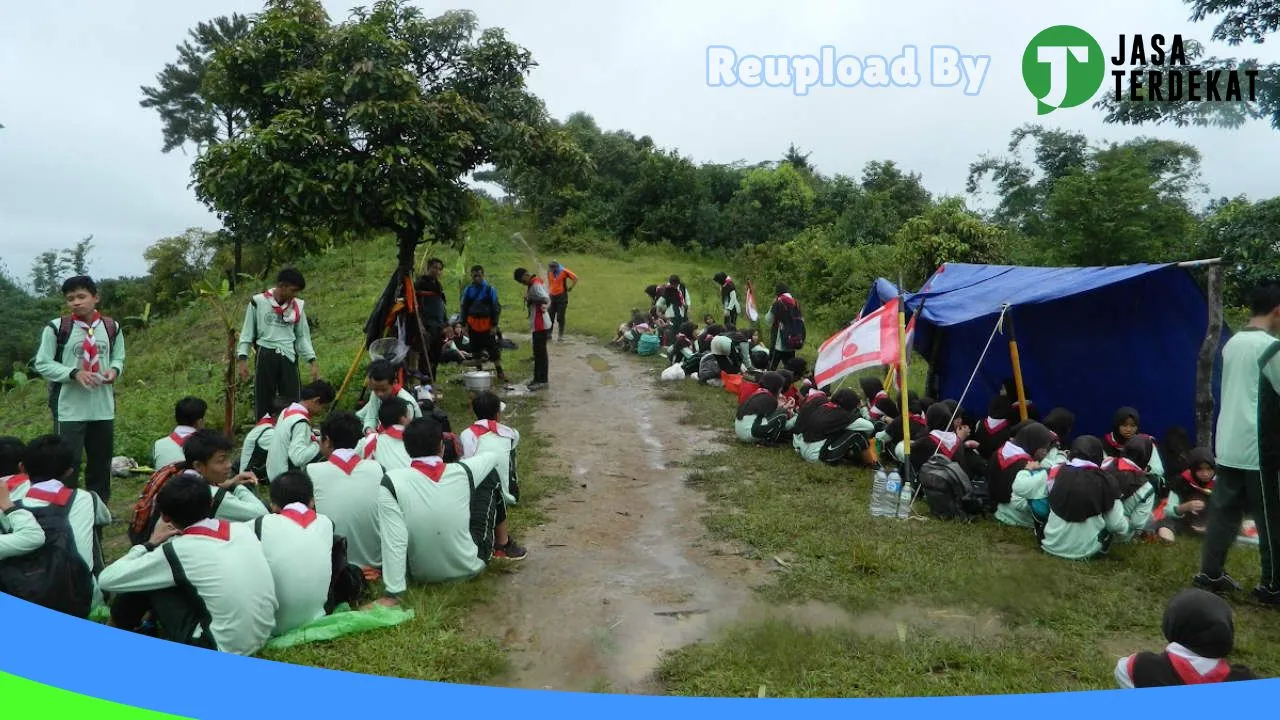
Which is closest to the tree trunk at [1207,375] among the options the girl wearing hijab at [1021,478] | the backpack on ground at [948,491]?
the girl wearing hijab at [1021,478]

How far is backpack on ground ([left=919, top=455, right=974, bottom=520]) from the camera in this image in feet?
20.4

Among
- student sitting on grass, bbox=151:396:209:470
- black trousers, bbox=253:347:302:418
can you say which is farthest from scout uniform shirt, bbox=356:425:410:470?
black trousers, bbox=253:347:302:418

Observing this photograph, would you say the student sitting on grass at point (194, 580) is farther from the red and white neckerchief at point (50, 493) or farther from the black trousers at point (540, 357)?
the black trousers at point (540, 357)

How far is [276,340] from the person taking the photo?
7387mm

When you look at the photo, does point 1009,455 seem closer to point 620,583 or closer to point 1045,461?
point 1045,461

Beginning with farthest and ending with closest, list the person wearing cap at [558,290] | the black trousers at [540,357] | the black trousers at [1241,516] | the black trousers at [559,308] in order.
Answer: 1. the black trousers at [559,308]
2. the person wearing cap at [558,290]
3. the black trousers at [540,357]
4. the black trousers at [1241,516]

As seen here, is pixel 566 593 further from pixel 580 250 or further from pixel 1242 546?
pixel 580 250

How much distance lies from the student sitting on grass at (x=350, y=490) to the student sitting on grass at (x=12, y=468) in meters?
1.28

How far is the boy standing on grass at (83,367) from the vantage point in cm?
564

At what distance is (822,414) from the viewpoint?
7.84 metres

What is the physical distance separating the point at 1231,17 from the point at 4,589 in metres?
14.3

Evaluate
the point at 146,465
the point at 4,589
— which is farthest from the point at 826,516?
the point at 146,465

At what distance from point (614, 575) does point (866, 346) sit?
2937 millimetres

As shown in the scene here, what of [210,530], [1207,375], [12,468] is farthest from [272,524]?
[1207,375]
